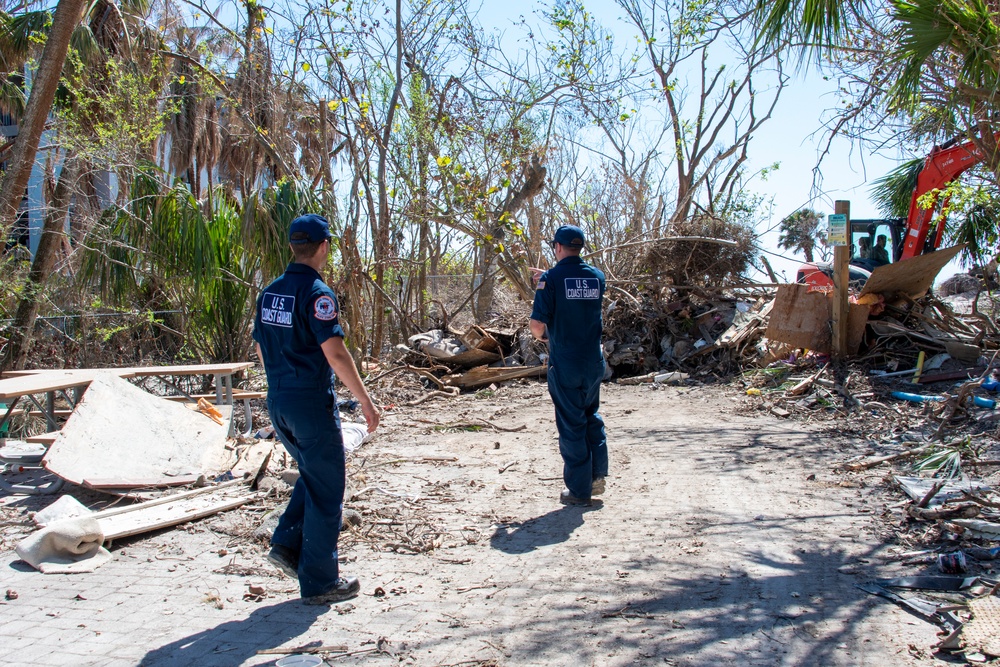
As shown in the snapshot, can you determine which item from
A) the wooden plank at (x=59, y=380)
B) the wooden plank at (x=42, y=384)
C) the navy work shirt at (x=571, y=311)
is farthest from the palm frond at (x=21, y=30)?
the navy work shirt at (x=571, y=311)

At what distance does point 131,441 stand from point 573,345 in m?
3.37

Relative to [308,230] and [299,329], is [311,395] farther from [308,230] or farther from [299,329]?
[308,230]

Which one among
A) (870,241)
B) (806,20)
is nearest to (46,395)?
(806,20)

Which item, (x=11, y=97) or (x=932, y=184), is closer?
(x=932, y=184)

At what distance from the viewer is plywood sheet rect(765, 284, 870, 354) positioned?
354 inches

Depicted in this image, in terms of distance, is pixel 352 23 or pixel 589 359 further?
pixel 352 23

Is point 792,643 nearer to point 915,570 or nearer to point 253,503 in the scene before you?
point 915,570

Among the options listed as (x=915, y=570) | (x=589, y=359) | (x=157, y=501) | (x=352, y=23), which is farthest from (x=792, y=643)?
(x=352, y=23)

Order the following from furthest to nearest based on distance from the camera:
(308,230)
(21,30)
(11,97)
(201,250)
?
(11,97), (21,30), (201,250), (308,230)

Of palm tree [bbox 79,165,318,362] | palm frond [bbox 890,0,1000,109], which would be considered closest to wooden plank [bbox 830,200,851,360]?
palm frond [bbox 890,0,1000,109]

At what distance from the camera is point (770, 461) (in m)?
5.92

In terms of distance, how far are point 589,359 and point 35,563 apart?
3347 mm

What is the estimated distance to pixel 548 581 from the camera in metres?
3.53

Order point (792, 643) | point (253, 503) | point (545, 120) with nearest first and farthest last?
point (792, 643), point (253, 503), point (545, 120)
